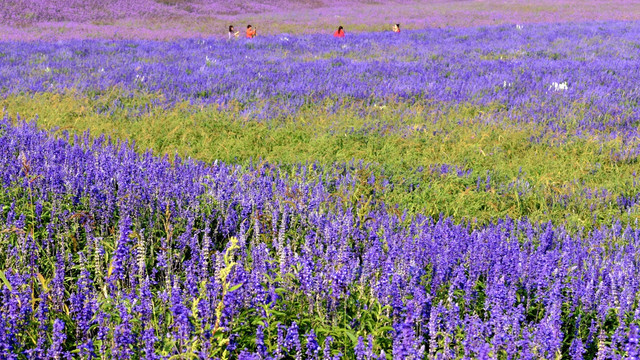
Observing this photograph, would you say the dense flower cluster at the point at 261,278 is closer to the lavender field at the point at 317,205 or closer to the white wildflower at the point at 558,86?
the lavender field at the point at 317,205

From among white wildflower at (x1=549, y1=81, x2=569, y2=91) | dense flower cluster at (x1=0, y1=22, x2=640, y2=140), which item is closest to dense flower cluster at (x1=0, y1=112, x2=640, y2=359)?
dense flower cluster at (x1=0, y1=22, x2=640, y2=140)

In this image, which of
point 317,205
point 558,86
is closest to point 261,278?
point 317,205

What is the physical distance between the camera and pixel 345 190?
577cm

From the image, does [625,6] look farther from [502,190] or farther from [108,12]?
[502,190]

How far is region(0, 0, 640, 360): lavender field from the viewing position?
2.66m

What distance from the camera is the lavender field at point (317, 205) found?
2.66 metres

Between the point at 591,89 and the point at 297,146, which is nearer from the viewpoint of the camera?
the point at 297,146

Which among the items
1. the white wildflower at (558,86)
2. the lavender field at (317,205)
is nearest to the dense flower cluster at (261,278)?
the lavender field at (317,205)

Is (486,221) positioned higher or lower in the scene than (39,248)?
lower

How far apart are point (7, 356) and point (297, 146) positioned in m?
5.59

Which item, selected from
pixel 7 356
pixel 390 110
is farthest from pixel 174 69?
pixel 7 356

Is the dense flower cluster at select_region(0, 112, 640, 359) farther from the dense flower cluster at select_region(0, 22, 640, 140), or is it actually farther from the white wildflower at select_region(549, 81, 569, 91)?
the white wildflower at select_region(549, 81, 569, 91)

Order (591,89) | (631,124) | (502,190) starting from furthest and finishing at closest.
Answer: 1. (591,89)
2. (631,124)
3. (502,190)

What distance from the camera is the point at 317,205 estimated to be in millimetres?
4754
